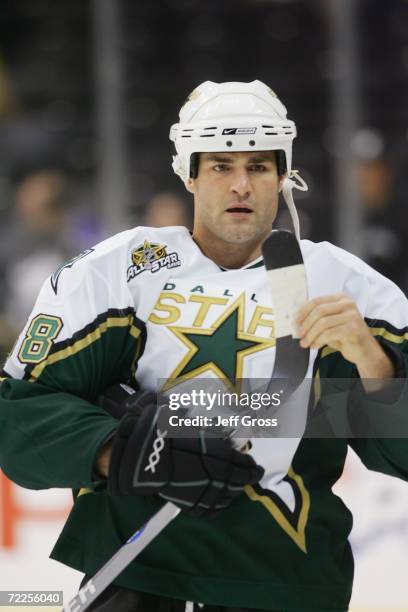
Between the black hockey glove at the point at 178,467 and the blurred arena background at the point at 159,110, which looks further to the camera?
the blurred arena background at the point at 159,110

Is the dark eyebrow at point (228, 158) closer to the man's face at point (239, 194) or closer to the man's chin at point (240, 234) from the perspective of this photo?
the man's face at point (239, 194)

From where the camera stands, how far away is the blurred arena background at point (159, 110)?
15.1 feet

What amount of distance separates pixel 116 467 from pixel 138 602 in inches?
11.1

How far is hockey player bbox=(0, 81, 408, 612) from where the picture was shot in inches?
62.4

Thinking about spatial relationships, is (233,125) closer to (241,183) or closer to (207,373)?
(241,183)

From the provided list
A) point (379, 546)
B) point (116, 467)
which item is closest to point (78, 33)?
point (379, 546)

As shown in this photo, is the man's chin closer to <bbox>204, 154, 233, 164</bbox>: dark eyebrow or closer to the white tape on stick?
<bbox>204, 154, 233, 164</bbox>: dark eyebrow

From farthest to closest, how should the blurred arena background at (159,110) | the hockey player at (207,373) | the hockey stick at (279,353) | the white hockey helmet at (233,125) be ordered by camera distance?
the blurred arena background at (159,110)
the white hockey helmet at (233,125)
the hockey player at (207,373)
the hockey stick at (279,353)

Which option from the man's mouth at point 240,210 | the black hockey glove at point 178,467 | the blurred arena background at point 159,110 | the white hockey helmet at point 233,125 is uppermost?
the blurred arena background at point 159,110

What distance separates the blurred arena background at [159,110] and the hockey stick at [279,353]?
8.43 feet

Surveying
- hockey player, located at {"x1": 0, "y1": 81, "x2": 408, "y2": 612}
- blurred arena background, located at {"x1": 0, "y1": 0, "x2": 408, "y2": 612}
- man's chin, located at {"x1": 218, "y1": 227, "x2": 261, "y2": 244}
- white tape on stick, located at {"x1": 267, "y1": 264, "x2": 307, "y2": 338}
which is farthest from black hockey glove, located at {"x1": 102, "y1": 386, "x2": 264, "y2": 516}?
blurred arena background, located at {"x1": 0, "y1": 0, "x2": 408, "y2": 612}

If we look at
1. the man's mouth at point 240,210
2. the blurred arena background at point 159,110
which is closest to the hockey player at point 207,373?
Result: the man's mouth at point 240,210

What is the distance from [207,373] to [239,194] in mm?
286

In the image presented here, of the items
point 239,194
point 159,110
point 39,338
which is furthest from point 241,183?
point 159,110
